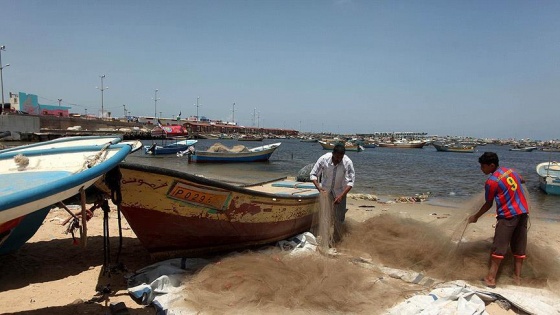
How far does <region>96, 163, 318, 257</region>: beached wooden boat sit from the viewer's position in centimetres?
464

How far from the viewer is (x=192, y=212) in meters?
4.98

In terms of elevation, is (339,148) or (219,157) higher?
(339,148)

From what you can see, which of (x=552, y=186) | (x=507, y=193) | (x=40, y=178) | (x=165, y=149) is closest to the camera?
(x=40, y=178)

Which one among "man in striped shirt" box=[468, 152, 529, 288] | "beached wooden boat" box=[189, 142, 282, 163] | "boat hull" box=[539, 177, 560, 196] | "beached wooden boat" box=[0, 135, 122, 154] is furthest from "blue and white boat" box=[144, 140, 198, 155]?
"man in striped shirt" box=[468, 152, 529, 288]

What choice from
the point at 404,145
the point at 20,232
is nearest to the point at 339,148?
the point at 20,232

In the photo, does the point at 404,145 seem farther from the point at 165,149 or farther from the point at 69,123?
the point at 69,123

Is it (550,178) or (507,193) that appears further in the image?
(550,178)

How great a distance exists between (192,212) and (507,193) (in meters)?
4.35

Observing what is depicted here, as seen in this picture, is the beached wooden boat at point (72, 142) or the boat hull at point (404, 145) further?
the boat hull at point (404, 145)

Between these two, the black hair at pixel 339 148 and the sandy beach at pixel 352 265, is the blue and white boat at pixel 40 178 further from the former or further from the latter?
the black hair at pixel 339 148

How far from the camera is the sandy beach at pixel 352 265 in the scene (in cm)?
432

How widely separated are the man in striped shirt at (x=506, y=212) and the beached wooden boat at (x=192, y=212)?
10.1ft

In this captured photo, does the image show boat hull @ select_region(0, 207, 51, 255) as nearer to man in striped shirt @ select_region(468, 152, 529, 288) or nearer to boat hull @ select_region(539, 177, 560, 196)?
man in striped shirt @ select_region(468, 152, 529, 288)

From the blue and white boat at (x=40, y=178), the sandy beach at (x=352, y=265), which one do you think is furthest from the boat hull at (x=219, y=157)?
the blue and white boat at (x=40, y=178)
